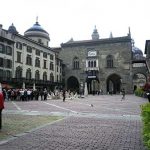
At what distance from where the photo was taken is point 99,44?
76.1m

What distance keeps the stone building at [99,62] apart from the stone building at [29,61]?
4.38 m

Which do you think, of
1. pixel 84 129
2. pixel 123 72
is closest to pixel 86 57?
pixel 123 72

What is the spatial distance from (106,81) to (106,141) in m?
66.5

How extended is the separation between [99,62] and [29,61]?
22781 millimetres

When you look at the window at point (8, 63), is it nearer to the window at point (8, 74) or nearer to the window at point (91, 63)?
the window at point (8, 74)

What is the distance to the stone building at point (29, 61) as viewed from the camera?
2025 inches

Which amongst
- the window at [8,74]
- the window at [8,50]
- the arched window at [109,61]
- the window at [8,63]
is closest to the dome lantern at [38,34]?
the arched window at [109,61]

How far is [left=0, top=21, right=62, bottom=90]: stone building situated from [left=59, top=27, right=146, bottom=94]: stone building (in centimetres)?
438

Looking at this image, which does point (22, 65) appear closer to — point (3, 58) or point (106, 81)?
point (3, 58)

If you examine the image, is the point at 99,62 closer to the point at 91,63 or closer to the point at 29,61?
the point at 91,63

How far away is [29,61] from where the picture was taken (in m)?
60.2

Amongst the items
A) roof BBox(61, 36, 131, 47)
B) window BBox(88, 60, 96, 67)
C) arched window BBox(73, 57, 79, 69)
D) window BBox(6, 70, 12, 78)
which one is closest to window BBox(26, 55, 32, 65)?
window BBox(6, 70, 12, 78)

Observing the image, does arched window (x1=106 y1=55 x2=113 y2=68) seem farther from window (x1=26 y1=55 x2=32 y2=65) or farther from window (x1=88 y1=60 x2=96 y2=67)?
window (x1=26 y1=55 x2=32 y2=65)

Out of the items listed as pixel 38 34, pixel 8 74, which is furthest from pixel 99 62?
pixel 8 74
